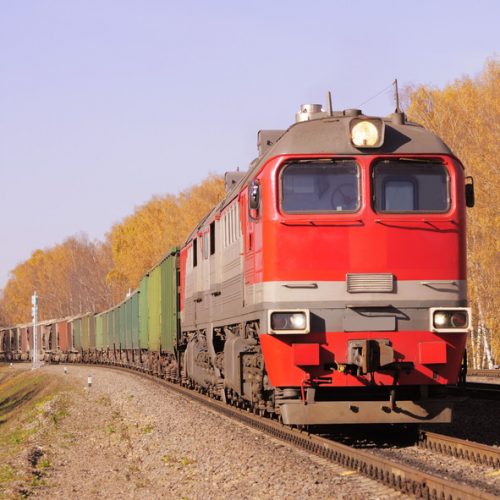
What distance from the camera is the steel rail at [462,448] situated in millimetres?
9527

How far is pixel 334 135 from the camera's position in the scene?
10.9 meters

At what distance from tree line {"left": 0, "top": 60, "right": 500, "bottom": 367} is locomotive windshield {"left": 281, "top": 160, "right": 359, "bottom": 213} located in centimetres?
2138

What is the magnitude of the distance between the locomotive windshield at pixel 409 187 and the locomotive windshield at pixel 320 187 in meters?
0.30

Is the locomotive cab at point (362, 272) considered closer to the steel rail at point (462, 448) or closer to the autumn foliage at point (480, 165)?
the steel rail at point (462, 448)

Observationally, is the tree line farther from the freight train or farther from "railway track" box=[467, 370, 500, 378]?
the freight train

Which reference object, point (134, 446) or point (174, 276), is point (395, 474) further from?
point (174, 276)

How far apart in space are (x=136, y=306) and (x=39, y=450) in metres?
25.0

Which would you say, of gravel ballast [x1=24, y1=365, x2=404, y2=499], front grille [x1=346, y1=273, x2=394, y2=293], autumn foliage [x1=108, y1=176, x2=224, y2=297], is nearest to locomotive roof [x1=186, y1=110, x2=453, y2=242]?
front grille [x1=346, y1=273, x2=394, y2=293]

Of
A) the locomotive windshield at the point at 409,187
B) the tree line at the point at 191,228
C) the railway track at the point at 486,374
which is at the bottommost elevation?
the railway track at the point at 486,374

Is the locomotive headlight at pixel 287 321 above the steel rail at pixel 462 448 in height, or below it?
above

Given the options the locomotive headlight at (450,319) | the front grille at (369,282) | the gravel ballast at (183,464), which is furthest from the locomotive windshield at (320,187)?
the gravel ballast at (183,464)

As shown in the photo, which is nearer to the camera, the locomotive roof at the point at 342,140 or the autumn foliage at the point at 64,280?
the locomotive roof at the point at 342,140

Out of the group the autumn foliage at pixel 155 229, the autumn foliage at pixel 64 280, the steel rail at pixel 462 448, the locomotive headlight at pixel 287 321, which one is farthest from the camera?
the autumn foliage at pixel 64 280

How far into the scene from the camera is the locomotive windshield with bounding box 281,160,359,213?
35.3ft
